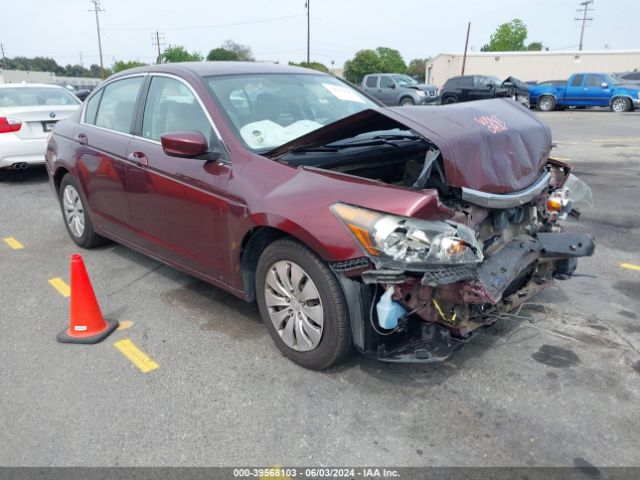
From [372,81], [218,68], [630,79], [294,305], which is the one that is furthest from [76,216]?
[630,79]

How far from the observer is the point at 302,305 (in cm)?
302

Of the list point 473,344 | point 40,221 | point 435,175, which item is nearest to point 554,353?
point 473,344

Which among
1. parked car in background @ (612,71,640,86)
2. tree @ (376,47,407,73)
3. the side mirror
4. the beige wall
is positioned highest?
tree @ (376,47,407,73)

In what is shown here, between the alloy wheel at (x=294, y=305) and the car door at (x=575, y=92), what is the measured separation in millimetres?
25904

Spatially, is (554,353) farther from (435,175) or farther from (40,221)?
(40,221)

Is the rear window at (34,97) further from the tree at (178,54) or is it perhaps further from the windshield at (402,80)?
the tree at (178,54)

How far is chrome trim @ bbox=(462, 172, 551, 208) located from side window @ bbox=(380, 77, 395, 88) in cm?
2205

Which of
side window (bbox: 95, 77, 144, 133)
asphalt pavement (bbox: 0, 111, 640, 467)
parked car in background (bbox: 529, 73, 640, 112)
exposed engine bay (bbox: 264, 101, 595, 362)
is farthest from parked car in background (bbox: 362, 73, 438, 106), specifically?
exposed engine bay (bbox: 264, 101, 595, 362)

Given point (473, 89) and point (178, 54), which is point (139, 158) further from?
point (178, 54)

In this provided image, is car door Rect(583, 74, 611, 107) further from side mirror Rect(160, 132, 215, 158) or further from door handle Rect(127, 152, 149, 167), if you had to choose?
side mirror Rect(160, 132, 215, 158)

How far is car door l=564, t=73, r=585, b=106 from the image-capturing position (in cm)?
2459

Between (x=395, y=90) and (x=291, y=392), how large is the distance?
22735 millimetres

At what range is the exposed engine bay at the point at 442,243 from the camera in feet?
8.45

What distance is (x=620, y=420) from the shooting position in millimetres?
2691
